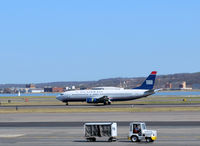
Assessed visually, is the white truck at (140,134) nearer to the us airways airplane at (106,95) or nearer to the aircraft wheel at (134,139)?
the aircraft wheel at (134,139)

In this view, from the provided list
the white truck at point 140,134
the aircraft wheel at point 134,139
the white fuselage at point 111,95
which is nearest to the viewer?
the white truck at point 140,134

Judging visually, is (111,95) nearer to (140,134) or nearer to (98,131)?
(98,131)

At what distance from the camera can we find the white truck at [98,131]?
3397cm

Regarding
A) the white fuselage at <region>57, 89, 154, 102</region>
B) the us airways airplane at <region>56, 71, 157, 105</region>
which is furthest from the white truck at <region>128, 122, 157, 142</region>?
the white fuselage at <region>57, 89, 154, 102</region>

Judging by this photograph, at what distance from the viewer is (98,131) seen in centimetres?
3447

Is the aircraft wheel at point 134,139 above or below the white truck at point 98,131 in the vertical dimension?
below

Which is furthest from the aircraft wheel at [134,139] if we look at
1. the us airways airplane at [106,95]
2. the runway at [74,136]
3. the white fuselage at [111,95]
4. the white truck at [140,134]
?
the white fuselage at [111,95]

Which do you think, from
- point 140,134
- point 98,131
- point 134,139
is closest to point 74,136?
point 98,131

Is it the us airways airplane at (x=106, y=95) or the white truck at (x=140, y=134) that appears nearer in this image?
the white truck at (x=140, y=134)

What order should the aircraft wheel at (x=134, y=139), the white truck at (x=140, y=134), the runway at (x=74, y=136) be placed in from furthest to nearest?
the aircraft wheel at (x=134, y=139)
the white truck at (x=140, y=134)
the runway at (x=74, y=136)

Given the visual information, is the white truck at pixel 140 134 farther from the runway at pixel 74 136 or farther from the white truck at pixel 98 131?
the white truck at pixel 98 131

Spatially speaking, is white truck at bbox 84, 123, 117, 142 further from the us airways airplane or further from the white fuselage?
the white fuselage

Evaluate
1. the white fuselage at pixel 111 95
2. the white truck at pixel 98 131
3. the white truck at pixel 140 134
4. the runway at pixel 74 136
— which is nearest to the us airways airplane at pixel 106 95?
the white fuselage at pixel 111 95

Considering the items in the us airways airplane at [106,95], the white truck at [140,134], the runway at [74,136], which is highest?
the us airways airplane at [106,95]
